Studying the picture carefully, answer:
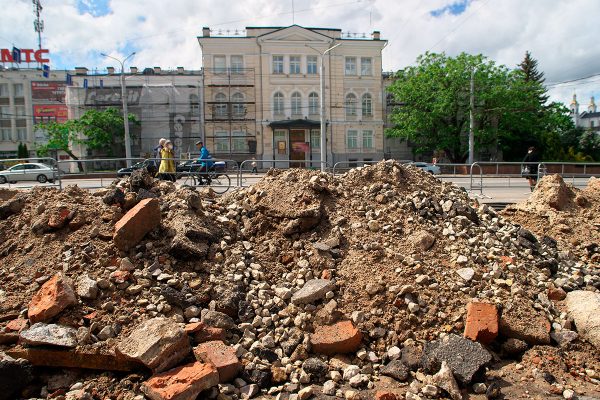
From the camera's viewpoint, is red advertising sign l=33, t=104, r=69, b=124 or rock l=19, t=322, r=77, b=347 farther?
red advertising sign l=33, t=104, r=69, b=124

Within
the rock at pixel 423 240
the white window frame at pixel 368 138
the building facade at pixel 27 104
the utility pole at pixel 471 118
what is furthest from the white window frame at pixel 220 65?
the rock at pixel 423 240

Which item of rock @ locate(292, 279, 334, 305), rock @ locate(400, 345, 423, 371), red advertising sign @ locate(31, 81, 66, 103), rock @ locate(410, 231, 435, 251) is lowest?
rock @ locate(400, 345, 423, 371)

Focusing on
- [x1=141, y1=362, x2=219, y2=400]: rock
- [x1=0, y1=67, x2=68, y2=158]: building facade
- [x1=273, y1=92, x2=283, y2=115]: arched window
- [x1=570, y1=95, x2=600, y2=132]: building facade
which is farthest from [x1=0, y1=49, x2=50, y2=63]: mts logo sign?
[x1=570, y1=95, x2=600, y2=132]: building facade

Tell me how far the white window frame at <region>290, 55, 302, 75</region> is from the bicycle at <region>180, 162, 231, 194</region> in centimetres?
3049

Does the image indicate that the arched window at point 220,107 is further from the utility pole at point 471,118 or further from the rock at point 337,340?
the rock at point 337,340

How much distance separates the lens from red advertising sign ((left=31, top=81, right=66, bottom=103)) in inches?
1907

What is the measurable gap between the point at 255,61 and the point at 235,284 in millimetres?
38025

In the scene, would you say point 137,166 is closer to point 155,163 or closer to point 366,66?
point 155,163

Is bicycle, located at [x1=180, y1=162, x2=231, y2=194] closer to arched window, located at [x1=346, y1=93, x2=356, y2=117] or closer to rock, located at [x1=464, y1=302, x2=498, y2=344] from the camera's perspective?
rock, located at [x1=464, y1=302, x2=498, y2=344]

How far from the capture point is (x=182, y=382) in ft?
13.9

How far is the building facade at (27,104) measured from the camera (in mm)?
48469

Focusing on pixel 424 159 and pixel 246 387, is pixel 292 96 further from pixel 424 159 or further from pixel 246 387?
pixel 246 387

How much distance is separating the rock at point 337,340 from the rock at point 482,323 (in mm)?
1337

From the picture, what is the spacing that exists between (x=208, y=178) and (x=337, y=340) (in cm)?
853
